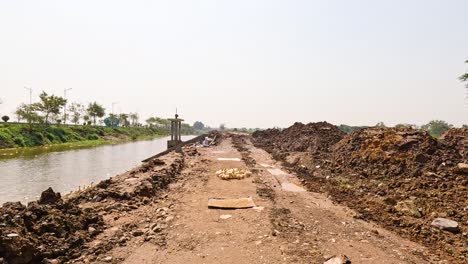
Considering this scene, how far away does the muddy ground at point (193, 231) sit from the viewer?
17.8 ft

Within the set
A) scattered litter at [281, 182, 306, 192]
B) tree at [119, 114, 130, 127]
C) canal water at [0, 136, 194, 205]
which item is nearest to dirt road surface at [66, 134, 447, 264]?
scattered litter at [281, 182, 306, 192]

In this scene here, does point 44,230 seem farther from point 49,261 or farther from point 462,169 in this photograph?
point 462,169

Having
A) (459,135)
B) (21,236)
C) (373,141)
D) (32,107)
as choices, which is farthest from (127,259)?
(32,107)

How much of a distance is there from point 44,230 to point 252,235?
12.8ft

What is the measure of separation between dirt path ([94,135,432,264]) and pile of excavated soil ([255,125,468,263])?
2.50ft

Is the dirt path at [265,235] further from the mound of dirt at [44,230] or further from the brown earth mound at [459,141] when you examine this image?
the brown earth mound at [459,141]

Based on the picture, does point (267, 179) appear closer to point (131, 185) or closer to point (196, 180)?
point (196, 180)

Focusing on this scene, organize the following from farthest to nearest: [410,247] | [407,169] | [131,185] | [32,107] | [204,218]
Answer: [32,107]
[407,169]
[131,185]
[204,218]
[410,247]

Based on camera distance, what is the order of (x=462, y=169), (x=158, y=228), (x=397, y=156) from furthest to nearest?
(x=397, y=156) → (x=462, y=169) → (x=158, y=228)

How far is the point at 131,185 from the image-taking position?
9.97m

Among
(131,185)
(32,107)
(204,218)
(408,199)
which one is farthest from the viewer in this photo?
(32,107)

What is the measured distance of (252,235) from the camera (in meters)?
6.37

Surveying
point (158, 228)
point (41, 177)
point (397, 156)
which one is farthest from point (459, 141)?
point (41, 177)

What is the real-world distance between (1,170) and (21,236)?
58.1 ft
